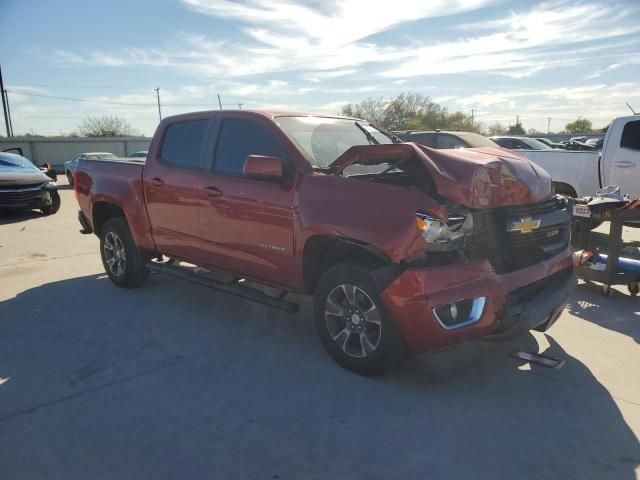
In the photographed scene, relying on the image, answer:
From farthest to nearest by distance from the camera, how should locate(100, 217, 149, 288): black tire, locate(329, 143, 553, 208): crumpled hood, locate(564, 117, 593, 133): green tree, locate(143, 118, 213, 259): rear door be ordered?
locate(564, 117, 593, 133): green tree, locate(100, 217, 149, 288): black tire, locate(143, 118, 213, 259): rear door, locate(329, 143, 553, 208): crumpled hood

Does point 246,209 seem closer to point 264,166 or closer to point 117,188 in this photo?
point 264,166

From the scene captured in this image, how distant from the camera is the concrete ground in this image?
2.75m

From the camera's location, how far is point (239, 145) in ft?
15.3

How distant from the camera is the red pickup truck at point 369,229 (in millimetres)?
3318

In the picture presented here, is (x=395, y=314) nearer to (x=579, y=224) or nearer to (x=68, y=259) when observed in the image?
(x=579, y=224)

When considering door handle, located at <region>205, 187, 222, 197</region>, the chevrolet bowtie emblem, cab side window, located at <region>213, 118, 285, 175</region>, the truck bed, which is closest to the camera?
the chevrolet bowtie emblem

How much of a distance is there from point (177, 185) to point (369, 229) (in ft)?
8.01

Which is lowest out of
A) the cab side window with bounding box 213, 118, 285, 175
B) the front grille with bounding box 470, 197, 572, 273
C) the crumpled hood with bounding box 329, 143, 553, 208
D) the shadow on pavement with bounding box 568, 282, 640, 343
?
the shadow on pavement with bounding box 568, 282, 640, 343

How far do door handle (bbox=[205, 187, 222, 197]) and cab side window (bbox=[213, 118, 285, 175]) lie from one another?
19cm

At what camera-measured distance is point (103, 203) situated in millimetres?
6289

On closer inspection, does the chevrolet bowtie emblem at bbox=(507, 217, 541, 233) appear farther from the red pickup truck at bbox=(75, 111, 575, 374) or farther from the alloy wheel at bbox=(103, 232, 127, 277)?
the alloy wheel at bbox=(103, 232, 127, 277)

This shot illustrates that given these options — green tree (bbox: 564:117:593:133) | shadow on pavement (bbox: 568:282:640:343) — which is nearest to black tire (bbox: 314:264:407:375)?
shadow on pavement (bbox: 568:282:640:343)

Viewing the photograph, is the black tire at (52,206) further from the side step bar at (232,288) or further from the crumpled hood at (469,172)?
the crumpled hood at (469,172)

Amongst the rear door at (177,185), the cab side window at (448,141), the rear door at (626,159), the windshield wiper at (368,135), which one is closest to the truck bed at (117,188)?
the rear door at (177,185)
